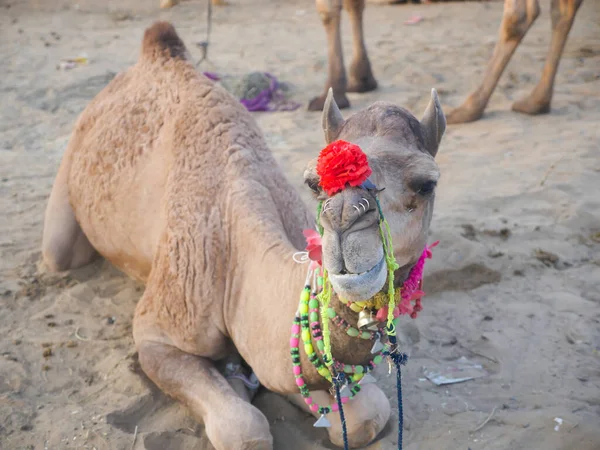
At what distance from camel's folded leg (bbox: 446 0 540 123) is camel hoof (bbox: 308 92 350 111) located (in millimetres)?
1012

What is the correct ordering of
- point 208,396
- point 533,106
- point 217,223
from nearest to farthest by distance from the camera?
point 208,396 < point 217,223 < point 533,106

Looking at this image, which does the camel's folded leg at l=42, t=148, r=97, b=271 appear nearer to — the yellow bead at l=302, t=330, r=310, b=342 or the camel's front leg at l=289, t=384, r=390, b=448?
the camel's front leg at l=289, t=384, r=390, b=448

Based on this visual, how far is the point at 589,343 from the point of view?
144 inches

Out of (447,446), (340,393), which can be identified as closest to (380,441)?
(447,446)

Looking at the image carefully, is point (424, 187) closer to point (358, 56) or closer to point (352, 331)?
point (352, 331)

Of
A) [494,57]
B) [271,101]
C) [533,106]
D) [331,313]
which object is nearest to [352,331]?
[331,313]

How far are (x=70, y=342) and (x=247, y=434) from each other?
1.40 meters

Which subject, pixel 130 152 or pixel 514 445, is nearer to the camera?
pixel 514 445

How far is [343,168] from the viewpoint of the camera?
2.05 metres

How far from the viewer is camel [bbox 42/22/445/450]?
7.43 ft

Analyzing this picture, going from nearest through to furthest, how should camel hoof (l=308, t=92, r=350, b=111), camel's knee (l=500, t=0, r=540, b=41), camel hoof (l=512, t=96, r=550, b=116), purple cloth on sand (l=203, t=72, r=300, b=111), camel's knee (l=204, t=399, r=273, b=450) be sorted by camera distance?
1. camel's knee (l=204, t=399, r=273, b=450)
2. camel's knee (l=500, t=0, r=540, b=41)
3. camel hoof (l=512, t=96, r=550, b=116)
4. camel hoof (l=308, t=92, r=350, b=111)
5. purple cloth on sand (l=203, t=72, r=300, b=111)

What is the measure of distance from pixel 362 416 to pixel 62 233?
2.46 metres

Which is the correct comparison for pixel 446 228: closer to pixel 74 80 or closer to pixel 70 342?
pixel 70 342

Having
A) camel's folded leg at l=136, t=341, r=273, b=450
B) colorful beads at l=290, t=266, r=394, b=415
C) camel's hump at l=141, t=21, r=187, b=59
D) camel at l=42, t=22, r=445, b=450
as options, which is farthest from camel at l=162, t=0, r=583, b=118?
colorful beads at l=290, t=266, r=394, b=415
